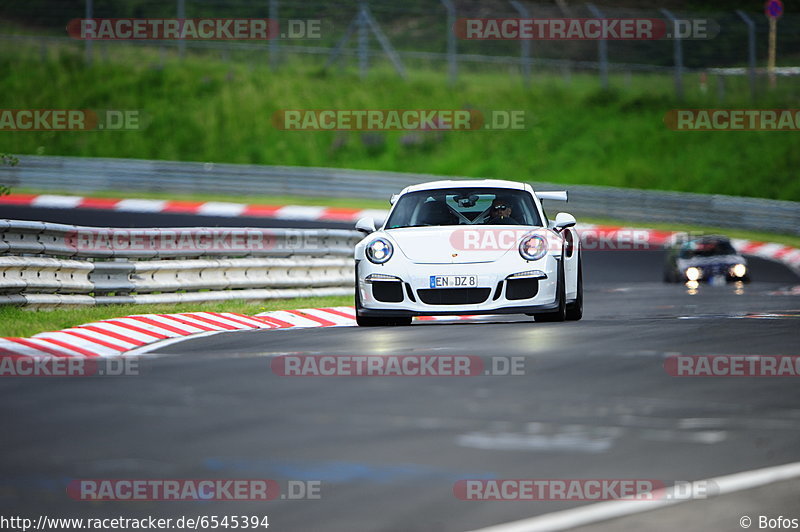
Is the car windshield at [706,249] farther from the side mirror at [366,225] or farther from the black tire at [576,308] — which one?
the side mirror at [366,225]

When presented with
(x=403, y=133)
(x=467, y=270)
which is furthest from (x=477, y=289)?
(x=403, y=133)

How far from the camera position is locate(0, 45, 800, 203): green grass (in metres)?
40.4

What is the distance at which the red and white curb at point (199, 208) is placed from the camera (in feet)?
105

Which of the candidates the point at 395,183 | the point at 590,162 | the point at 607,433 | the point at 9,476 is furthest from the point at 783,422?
the point at 590,162

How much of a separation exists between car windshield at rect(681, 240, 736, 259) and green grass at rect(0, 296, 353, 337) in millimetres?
9095

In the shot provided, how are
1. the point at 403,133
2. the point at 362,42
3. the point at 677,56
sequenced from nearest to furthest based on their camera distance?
the point at 677,56, the point at 362,42, the point at 403,133

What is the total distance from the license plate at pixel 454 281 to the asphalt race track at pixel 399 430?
155 cm

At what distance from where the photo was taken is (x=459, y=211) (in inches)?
536

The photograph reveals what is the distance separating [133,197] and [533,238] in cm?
2468

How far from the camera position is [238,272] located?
51.9 ft

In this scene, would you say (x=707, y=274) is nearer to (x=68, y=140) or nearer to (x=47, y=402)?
(x=47, y=402)

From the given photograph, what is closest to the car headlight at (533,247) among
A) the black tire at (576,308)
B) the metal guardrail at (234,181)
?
the black tire at (576,308)

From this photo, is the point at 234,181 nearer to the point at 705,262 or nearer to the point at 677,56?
the point at 677,56

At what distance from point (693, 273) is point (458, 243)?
40.4 feet
